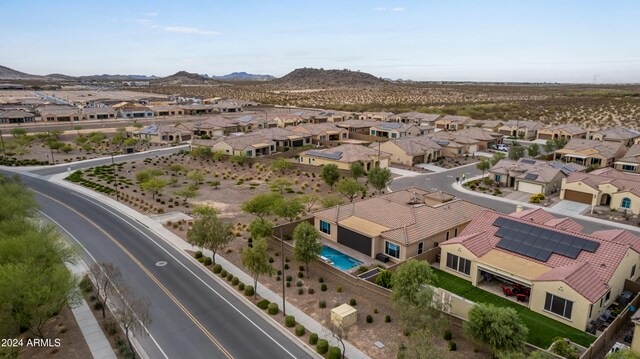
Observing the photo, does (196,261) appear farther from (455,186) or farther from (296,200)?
(455,186)

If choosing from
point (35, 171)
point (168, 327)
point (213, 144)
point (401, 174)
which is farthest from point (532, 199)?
point (35, 171)

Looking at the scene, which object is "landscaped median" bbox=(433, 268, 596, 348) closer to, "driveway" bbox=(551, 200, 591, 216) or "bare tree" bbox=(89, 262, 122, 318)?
"bare tree" bbox=(89, 262, 122, 318)

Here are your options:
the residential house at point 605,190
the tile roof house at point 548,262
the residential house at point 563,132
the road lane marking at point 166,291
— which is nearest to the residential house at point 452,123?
the residential house at point 563,132

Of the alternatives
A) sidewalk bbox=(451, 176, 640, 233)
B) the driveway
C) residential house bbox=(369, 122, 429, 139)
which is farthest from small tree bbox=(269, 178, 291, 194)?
residential house bbox=(369, 122, 429, 139)

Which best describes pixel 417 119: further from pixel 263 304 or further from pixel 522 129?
pixel 263 304

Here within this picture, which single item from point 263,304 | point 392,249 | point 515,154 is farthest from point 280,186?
point 515,154

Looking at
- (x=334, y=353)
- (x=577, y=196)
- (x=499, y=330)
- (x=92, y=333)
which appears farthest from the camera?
(x=577, y=196)

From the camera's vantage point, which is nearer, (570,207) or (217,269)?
(217,269)
